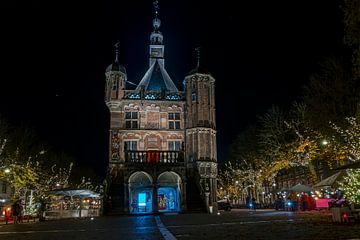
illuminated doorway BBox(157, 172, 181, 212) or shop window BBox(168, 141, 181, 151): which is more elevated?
shop window BBox(168, 141, 181, 151)

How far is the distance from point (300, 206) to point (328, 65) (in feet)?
38.3

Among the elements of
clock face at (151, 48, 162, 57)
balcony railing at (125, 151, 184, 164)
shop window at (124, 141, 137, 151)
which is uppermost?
clock face at (151, 48, 162, 57)

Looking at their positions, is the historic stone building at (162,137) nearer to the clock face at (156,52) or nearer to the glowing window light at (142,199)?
the glowing window light at (142,199)

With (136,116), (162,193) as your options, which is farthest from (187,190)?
(162,193)

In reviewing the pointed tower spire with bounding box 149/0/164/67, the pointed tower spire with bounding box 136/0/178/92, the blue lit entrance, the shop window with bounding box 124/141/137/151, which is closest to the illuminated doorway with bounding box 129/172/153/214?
the blue lit entrance

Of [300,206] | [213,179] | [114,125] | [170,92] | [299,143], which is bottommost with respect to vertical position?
[300,206]

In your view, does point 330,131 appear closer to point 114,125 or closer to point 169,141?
point 169,141

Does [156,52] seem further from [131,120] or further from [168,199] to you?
[168,199]

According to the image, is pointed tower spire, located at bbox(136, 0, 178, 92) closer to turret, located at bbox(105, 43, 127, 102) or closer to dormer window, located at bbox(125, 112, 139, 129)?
turret, located at bbox(105, 43, 127, 102)

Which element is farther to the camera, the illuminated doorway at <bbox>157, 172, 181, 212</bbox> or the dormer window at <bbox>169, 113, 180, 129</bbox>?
the dormer window at <bbox>169, 113, 180, 129</bbox>

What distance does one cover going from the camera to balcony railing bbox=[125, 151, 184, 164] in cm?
3822

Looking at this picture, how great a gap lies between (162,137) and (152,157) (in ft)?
14.5

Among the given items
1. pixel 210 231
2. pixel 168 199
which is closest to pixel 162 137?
pixel 168 199

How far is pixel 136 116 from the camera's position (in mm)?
42312
